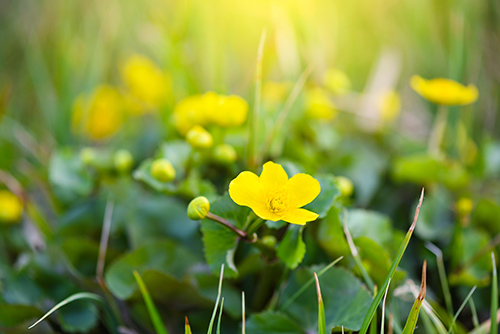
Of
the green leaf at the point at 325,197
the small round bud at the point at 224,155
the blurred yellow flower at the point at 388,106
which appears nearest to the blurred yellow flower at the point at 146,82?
the small round bud at the point at 224,155

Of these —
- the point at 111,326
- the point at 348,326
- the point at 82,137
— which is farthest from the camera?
the point at 82,137

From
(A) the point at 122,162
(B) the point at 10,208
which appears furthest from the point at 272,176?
(B) the point at 10,208

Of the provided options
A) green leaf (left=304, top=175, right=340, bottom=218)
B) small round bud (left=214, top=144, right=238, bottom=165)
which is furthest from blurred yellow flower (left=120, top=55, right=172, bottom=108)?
green leaf (left=304, top=175, right=340, bottom=218)

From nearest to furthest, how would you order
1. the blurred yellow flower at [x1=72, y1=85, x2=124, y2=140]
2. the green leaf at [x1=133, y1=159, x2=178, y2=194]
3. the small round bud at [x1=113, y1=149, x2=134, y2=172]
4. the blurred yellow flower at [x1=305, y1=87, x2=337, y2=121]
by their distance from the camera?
the green leaf at [x1=133, y1=159, x2=178, y2=194]
the small round bud at [x1=113, y1=149, x2=134, y2=172]
the blurred yellow flower at [x1=305, y1=87, x2=337, y2=121]
the blurred yellow flower at [x1=72, y1=85, x2=124, y2=140]

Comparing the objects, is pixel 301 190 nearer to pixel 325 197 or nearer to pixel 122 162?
pixel 325 197

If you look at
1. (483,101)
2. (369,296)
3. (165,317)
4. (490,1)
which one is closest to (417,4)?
(490,1)

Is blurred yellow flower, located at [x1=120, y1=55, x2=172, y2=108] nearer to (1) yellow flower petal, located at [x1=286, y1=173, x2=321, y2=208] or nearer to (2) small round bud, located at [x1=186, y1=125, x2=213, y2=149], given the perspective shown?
(2) small round bud, located at [x1=186, y1=125, x2=213, y2=149]

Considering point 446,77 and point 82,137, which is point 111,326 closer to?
point 82,137
